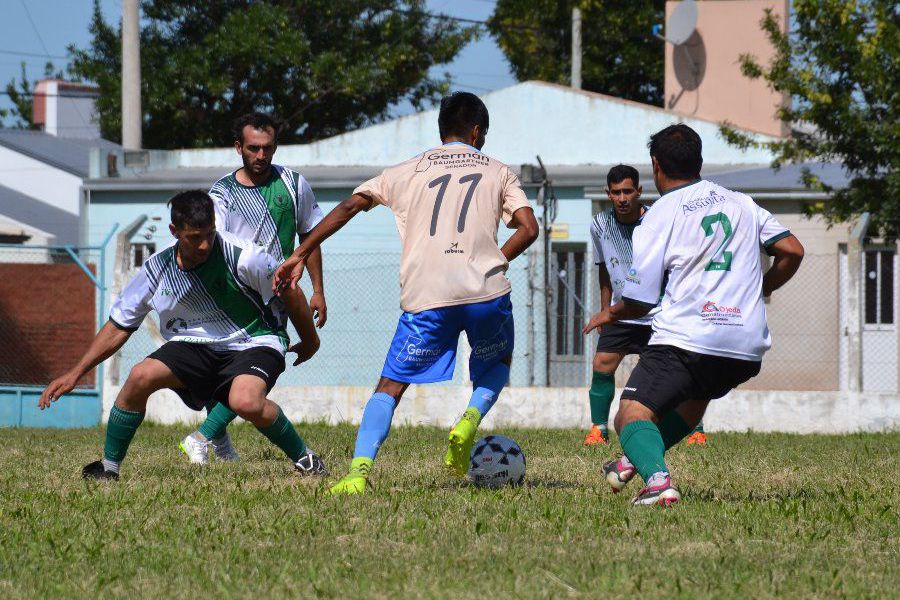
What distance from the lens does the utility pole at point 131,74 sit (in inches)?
974

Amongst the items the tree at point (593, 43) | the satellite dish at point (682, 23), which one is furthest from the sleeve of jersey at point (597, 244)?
the tree at point (593, 43)

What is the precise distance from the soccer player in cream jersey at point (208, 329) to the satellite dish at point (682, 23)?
2091 cm

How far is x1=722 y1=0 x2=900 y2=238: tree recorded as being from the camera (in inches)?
582

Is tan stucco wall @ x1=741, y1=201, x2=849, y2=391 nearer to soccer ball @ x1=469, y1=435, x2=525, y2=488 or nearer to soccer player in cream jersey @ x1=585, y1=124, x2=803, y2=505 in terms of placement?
soccer ball @ x1=469, y1=435, x2=525, y2=488

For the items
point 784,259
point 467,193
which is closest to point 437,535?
point 467,193

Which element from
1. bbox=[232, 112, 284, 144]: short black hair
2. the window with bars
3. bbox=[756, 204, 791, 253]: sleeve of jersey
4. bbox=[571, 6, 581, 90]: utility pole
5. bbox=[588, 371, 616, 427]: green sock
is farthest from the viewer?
bbox=[571, 6, 581, 90]: utility pole

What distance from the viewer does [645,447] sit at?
Result: 5.83 metres

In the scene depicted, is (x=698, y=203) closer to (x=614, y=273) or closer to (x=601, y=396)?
(x=614, y=273)

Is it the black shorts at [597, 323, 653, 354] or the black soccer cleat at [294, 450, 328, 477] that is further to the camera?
the black shorts at [597, 323, 653, 354]

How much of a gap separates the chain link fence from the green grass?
8.34 meters

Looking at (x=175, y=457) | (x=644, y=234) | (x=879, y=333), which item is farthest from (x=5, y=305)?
(x=644, y=234)

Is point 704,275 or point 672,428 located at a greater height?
point 704,275

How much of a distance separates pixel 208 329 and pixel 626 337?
4.04 metres

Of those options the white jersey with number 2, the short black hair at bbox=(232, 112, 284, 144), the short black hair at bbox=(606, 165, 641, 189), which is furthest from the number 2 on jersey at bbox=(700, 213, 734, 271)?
the short black hair at bbox=(606, 165, 641, 189)
